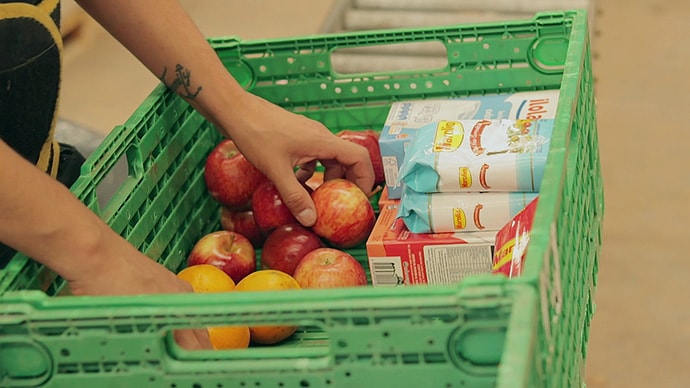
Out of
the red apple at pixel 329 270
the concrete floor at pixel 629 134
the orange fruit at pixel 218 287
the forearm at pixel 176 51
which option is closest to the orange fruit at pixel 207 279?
the orange fruit at pixel 218 287

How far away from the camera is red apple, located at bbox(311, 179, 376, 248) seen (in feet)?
4.85

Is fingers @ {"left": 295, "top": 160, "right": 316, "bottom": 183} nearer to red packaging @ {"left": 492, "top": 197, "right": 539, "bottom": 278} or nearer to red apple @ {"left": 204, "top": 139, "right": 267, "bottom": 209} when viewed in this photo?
red apple @ {"left": 204, "top": 139, "right": 267, "bottom": 209}

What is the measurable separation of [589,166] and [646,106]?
1665 mm

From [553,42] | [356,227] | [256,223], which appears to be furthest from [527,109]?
[256,223]

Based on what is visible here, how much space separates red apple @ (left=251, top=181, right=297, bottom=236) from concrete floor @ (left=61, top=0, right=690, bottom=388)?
3.12 ft

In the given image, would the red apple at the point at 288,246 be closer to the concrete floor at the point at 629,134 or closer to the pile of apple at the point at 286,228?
the pile of apple at the point at 286,228

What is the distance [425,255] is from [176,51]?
0.47 meters

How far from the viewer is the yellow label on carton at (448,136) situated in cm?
134

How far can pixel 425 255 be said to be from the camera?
1355 millimetres

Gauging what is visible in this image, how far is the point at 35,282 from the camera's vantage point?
3.71ft

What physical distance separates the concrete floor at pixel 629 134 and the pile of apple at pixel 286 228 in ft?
2.95

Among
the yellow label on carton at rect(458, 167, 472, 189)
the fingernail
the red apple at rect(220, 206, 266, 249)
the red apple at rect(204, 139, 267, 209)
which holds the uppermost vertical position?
the red apple at rect(204, 139, 267, 209)

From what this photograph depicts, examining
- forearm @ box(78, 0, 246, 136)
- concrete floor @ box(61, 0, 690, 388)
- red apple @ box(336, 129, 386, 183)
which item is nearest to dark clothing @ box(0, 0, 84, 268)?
forearm @ box(78, 0, 246, 136)

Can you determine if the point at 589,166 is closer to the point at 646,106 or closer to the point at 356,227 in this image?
the point at 356,227
